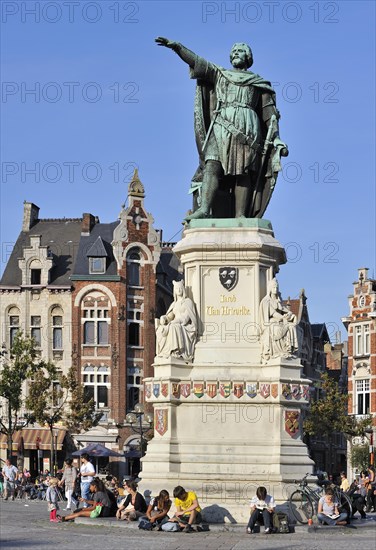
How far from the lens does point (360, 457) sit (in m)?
72.1

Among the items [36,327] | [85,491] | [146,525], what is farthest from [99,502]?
[36,327]

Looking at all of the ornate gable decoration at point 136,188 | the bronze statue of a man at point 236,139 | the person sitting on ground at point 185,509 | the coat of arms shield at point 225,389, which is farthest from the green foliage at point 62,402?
the person sitting on ground at point 185,509

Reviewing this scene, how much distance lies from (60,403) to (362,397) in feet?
67.1

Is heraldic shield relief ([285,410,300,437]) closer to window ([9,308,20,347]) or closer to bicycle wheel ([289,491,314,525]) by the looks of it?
bicycle wheel ([289,491,314,525])

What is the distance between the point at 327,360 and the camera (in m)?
110

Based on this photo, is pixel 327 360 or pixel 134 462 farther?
pixel 327 360

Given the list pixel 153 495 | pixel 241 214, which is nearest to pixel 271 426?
pixel 153 495

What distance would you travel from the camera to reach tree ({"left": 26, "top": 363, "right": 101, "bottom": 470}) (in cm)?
6712

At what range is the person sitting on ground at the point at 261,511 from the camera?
21219 millimetres

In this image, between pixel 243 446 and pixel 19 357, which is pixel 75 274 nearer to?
pixel 19 357

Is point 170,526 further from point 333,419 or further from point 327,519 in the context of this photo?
point 333,419

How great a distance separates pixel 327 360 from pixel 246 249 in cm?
8743

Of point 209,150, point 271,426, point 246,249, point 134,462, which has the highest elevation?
point 209,150

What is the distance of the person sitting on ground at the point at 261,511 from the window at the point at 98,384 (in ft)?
177
